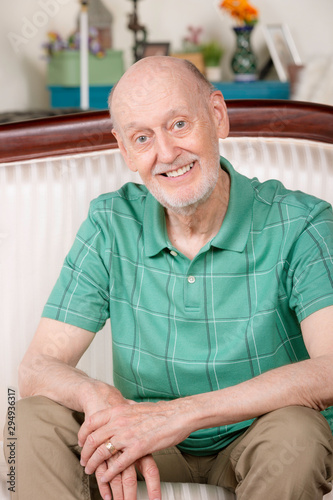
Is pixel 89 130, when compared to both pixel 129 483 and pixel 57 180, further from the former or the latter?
pixel 129 483

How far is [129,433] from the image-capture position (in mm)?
1031

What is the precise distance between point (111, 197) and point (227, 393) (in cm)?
52

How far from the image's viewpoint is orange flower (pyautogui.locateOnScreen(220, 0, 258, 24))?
388 cm

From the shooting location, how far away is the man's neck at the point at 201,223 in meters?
1.29

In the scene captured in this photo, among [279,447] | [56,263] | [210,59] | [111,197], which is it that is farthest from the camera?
[210,59]

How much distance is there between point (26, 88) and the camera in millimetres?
4352

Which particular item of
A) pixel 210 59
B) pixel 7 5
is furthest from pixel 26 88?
pixel 210 59

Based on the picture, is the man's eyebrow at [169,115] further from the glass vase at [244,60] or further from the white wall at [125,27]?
the white wall at [125,27]

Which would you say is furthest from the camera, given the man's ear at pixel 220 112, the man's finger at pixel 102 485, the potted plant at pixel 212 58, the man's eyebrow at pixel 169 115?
the potted plant at pixel 212 58

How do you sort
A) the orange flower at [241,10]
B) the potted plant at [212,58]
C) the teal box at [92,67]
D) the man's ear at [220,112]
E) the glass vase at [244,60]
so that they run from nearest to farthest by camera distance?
the man's ear at [220,112] < the orange flower at [241,10] < the glass vase at [244,60] < the potted plant at [212,58] < the teal box at [92,67]

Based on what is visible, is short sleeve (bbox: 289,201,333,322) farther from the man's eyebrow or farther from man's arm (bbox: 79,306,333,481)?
the man's eyebrow

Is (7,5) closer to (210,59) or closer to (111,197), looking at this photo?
Answer: (210,59)

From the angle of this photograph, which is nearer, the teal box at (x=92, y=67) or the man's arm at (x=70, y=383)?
the man's arm at (x=70, y=383)

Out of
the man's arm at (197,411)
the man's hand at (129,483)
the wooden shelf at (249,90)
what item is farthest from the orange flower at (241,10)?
the man's hand at (129,483)
